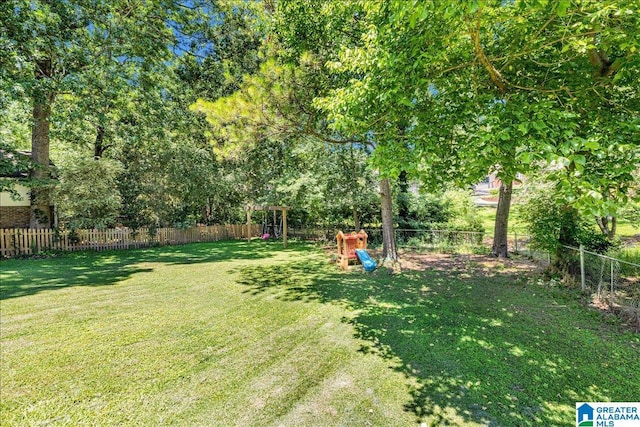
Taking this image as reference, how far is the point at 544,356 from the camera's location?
136 inches

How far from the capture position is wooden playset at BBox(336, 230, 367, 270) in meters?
8.40

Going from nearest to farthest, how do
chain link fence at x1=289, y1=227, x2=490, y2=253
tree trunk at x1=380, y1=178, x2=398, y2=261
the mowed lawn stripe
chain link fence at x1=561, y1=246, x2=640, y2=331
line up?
the mowed lawn stripe → chain link fence at x1=561, y1=246, x2=640, y2=331 → tree trunk at x1=380, y1=178, x2=398, y2=261 → chain link fence at x1=289, y1=227, x2=490, y2=253

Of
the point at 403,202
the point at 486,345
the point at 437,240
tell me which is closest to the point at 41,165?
the point at 403,202

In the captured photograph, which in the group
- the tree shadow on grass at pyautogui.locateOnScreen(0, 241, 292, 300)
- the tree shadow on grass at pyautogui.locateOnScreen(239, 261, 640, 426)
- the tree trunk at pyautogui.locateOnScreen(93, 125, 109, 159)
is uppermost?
the tree trunk at pyautogui.locateOnScreen(93, 125, 109, 159)

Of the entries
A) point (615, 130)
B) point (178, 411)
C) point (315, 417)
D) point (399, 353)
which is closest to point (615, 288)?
point (615, 130)

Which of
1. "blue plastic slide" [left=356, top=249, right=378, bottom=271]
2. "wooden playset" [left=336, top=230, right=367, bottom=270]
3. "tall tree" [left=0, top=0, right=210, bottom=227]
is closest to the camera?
"blue plastic slide" [left=356, top=249, right=378, bottom=271]

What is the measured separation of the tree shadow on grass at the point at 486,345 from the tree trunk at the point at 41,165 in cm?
1006

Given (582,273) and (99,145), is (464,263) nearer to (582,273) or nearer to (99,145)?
(582,273)

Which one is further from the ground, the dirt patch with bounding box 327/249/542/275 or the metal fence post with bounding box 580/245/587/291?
the metal fence post with bounding box 580/245/587/291

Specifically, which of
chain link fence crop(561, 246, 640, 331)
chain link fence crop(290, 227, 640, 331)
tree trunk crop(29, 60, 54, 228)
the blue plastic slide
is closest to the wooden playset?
the blue plastic slide

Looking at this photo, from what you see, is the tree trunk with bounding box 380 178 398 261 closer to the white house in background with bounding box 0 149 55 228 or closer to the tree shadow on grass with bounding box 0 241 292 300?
the tree shadow on grass with bounding box 0 241 292 300

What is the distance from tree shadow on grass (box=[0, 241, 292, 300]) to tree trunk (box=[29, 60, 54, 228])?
7.51 feet

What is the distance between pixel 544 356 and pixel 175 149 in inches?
588

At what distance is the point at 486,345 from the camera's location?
3723 mm
